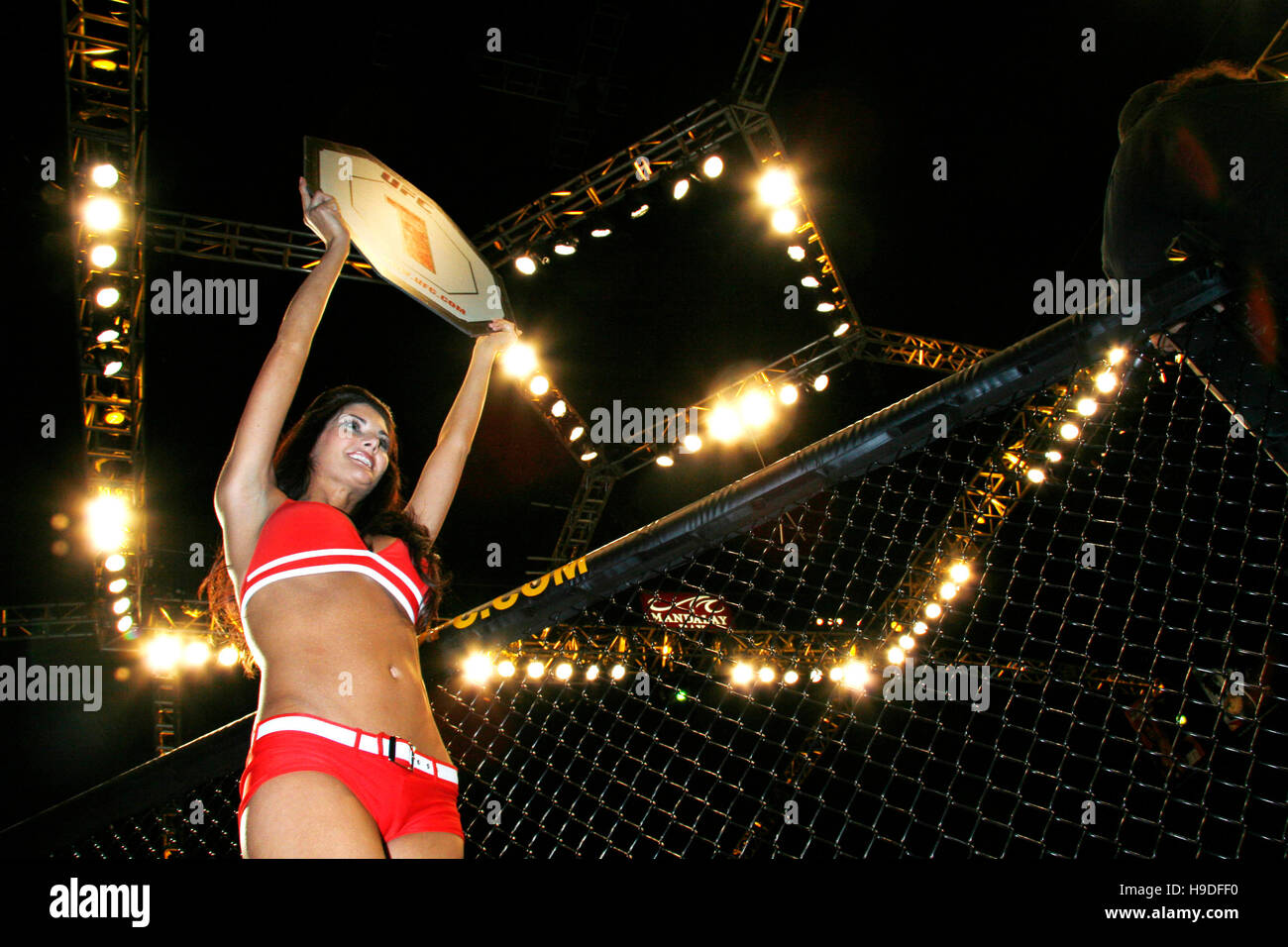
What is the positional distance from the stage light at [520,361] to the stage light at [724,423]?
2.19 meters

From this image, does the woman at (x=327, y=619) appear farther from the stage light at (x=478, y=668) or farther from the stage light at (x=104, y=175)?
the stage light at (x=104, y=175)

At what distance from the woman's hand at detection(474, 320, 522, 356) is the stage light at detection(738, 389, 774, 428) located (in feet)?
21.8

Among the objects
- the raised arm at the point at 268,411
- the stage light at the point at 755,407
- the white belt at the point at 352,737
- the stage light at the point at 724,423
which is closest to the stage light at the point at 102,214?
the raised arm at the point at 268,411

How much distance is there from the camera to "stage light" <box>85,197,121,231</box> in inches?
225

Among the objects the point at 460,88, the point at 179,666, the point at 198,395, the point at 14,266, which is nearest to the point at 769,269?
the point at 460,88

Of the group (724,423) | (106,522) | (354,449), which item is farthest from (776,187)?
(106,522)

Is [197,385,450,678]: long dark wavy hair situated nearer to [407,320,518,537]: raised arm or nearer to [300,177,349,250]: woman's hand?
[407,320,518,537]: raised arm

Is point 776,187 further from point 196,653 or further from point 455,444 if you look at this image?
point 196,653

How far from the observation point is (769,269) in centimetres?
772

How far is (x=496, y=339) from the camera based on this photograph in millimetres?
2176

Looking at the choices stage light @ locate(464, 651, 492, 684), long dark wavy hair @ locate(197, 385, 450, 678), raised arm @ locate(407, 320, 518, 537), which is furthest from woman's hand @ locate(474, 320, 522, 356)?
Answer: stage light @ locate(464, 651, 492, 684)

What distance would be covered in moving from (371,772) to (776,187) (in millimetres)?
6742
